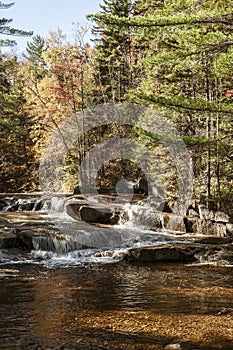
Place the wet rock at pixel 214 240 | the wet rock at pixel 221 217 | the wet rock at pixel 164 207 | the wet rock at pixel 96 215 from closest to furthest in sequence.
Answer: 1. the wet rock at pixel 214 240
2. the wet rock at pixel 221 217
3. the wet rock at pixel 96 215
4. the wet rock at pixel 164 207

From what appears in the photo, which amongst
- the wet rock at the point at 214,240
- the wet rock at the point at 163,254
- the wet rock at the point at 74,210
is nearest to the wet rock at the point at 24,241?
the wet rock at the point at 163,254

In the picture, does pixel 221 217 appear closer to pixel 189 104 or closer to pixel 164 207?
pixel 164 207

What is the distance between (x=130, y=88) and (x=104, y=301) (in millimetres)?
21874

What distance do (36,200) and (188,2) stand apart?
14447mm

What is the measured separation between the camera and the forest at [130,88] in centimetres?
828

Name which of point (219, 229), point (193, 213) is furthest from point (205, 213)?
point (219, 229)

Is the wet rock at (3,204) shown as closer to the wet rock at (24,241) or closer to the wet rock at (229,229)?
the wet rock at (24,241)

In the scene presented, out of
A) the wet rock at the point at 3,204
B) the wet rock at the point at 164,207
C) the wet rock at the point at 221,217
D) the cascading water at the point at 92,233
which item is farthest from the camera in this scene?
the wet rock at the point at 3,204

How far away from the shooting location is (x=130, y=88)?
26516mm

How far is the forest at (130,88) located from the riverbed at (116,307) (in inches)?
156

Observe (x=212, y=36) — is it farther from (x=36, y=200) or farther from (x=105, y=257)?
(x=36, y=200)

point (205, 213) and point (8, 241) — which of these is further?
point (205, 213)

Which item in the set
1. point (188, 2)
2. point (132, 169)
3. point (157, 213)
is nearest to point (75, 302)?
point (188, 2)

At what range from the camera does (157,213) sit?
15523 mm
